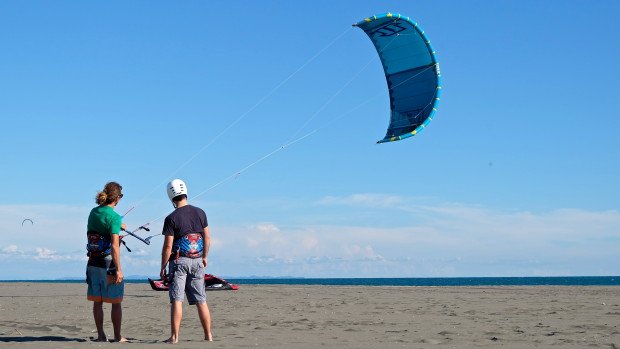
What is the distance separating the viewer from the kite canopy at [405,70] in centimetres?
1620

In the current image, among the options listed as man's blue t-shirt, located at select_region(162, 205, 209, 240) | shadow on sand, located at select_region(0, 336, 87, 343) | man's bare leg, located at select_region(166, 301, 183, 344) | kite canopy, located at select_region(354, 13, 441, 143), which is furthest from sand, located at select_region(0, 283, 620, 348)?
kite canopy, located at select_region(354, 13, 441, 143)

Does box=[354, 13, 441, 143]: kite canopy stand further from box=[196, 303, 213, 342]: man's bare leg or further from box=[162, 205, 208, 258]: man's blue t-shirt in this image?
box=[196, 303, 213, 342]: man's bare leg

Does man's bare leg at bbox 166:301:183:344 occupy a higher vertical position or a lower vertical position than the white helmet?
lower

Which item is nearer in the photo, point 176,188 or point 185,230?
point 185,230

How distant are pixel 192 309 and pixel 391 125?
7.77 meters

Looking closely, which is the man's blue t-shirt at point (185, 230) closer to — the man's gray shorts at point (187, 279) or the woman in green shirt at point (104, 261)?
the man's gray shorts at point (187, 279)

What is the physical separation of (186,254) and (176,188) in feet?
2.09

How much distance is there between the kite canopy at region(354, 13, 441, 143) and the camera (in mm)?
16203

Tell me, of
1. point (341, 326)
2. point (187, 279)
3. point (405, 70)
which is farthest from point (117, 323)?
point (405, 70)

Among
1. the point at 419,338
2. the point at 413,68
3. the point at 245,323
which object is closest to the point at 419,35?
the point at 413,68

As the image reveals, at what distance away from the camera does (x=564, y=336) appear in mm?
7719

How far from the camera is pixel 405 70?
17172mm

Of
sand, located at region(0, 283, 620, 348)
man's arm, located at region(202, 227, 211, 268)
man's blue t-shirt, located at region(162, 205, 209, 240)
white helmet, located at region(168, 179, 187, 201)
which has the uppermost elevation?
white helmet, located at region(168, 179, 187, 201)

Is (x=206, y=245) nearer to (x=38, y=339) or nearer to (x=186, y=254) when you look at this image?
(x=186, y=254)
